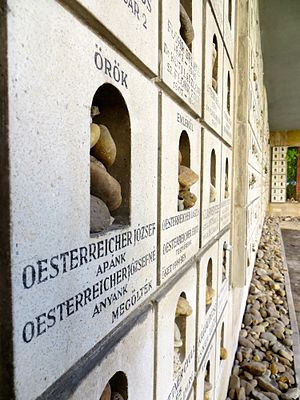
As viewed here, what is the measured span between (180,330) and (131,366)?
0.41 m

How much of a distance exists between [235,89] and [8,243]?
189cm

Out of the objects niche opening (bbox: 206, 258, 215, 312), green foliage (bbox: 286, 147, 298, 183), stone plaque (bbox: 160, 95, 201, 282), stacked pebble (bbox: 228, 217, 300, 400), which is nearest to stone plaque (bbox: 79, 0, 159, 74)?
stone plaque (bbox: 160, 95, 201, 282)

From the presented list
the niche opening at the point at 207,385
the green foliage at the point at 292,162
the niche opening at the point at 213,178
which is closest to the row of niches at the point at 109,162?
the niche opening at the point at 213,178

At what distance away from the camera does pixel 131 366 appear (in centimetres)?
60

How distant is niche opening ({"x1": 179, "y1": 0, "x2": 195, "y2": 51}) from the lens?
88cm

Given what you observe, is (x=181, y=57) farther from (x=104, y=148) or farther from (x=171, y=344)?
(x=171, y=344)

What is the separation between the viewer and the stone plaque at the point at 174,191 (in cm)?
74

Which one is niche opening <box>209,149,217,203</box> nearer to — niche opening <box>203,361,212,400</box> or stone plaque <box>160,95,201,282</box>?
stone plaque <box>160,95,201,282</box>

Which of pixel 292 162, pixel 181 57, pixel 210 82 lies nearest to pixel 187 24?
pixel 181 57

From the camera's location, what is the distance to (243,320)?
8.64 ft

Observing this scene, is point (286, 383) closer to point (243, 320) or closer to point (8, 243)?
point (243, 320)

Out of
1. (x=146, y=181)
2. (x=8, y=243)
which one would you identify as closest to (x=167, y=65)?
(x=146, y=181)

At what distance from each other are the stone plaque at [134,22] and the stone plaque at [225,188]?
3.33ft

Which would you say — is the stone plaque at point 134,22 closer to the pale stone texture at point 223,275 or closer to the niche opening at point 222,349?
the pale stone texture at point 223,275
